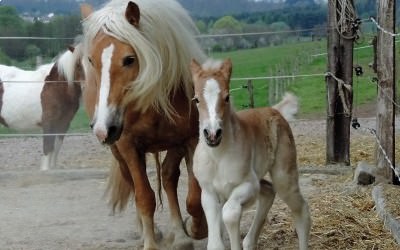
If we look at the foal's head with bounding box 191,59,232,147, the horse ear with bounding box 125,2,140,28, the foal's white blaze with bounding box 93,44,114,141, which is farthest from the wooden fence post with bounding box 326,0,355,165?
the foal's head with bounding box 191,59,232,147

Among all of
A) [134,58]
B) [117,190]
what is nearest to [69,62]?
[117,190]

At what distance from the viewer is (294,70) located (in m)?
16.3

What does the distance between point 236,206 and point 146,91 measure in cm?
95

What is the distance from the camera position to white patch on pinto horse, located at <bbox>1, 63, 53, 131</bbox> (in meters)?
9.65

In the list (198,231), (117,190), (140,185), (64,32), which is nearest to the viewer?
(140,185)

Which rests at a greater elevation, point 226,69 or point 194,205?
point 226,69

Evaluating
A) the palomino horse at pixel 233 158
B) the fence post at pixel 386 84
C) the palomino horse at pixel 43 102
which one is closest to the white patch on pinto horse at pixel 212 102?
the palomino horse at pixel 233 158

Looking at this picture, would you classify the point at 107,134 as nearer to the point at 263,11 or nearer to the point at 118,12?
the point at 118,12

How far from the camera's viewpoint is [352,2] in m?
7.81

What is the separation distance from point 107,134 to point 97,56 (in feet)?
1.61

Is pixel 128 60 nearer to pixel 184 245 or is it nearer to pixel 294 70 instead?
pixel 184 245

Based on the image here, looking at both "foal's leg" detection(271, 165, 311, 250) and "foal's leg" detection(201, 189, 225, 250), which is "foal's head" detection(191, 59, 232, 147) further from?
"foal's leg" detection(271, 165, 311, 250)

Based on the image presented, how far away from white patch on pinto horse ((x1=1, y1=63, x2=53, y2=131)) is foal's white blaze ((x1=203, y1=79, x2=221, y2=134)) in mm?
5739

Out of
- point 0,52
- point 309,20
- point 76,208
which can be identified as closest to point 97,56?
point 76,208
